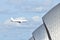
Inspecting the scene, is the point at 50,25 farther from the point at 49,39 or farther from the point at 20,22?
the point at 20,22

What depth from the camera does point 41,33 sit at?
108ft

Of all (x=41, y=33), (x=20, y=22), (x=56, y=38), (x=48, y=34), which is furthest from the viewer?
(x=20, y=22)

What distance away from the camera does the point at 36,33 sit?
114 feet

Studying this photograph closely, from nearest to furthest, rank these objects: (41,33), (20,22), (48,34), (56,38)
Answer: (56,38) → (48,34) → (41,33) → (20,22)

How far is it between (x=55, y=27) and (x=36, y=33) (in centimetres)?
575

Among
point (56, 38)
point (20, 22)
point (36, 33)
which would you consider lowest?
point (20, 22)

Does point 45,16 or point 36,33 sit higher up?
point 45,16

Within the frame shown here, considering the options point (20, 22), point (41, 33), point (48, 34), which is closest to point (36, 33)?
point (41, 33)

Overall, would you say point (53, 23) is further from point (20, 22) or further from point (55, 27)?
point (20, 22)

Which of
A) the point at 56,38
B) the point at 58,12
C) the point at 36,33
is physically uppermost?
the point at 58,12

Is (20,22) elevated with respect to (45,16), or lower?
lower

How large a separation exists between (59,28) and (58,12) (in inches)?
54.9

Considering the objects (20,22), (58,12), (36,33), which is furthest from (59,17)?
(20,22)

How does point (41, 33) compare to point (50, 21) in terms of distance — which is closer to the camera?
point (50, 21)
